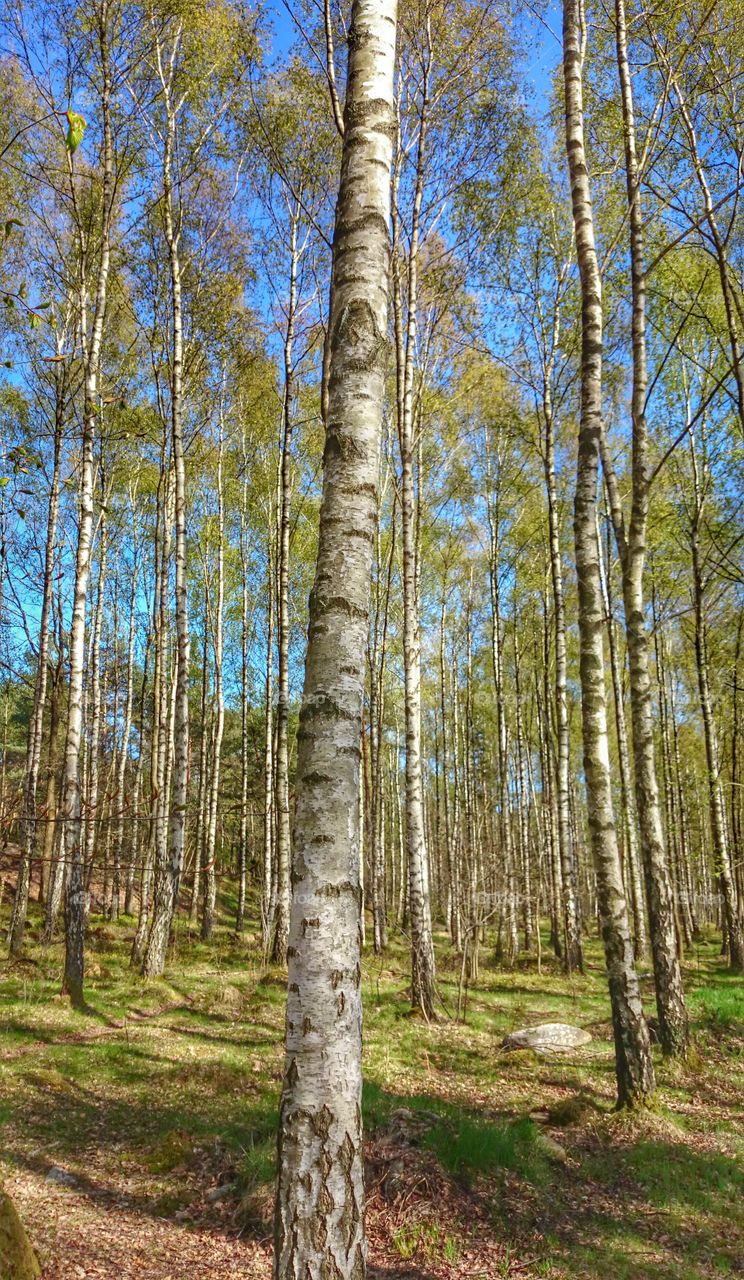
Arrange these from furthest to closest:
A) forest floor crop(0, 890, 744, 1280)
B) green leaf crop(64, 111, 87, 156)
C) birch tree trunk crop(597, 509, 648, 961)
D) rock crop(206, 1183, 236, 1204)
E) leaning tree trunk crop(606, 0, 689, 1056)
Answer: birch tree trunk crop(597, 509, 648, 961)
leaning tree trunk crop(606, 0, 689, 1056)
rock crop(206, 1183, 236, 1204)
forest floor crop(0, 890, 744, 1280)
green leaf crop(64, 111, 87, 156)

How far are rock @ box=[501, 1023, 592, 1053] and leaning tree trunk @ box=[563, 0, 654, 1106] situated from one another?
2.27 metres

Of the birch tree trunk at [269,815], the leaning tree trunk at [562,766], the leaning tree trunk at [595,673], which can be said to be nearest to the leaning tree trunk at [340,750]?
the leaning tree trunk at [595,673]

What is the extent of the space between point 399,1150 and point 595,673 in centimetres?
382

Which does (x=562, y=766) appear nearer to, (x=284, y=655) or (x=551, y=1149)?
(x=284, y=655)

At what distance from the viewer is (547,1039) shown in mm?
8008

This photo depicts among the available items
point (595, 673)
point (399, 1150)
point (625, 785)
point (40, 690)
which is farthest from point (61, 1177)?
point (625, 785)

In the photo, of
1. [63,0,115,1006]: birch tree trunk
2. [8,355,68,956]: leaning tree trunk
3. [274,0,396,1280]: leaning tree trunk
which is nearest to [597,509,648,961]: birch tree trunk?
[63,0,115,1006]: birch tree trunk

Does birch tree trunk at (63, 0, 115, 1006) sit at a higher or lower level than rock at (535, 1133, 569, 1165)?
higher

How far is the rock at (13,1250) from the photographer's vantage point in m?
3.12

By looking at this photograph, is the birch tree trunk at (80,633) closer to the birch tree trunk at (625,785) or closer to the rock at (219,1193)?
the rock at (219,1193)

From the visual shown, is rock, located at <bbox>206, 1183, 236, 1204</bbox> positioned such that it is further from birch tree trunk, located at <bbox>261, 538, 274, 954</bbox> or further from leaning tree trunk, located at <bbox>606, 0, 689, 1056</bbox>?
birch tree trunk, located at <bbox>261, 538, 274, 954</bbox>

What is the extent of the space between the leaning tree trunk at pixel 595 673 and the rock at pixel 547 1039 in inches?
89.3

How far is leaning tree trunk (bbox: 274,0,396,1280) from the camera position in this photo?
2.29 meters

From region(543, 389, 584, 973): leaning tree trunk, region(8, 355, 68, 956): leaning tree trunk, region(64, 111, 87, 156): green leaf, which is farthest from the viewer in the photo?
region(543, 389, 584, 973): leaning tree trunk
